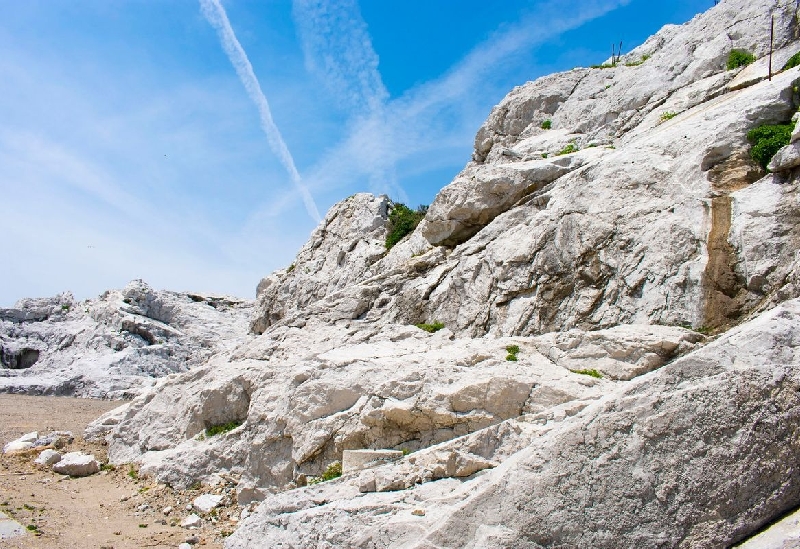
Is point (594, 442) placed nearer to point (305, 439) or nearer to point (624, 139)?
point (305, 439)

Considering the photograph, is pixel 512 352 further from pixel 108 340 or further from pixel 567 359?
pixel 108 340

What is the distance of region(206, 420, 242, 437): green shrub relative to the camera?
16156 millimetres

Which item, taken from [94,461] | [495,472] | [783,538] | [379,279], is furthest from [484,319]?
[94,461]

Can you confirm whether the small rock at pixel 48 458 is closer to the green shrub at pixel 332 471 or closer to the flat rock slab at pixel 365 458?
the green shrub at pixel 332 471

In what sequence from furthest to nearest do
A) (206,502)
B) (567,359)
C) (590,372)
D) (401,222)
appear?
(401,222) → (206,502) → (567,359) → (590,372)

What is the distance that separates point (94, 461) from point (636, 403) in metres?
17.0

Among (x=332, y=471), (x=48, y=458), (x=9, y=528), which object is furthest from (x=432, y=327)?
(x=48, y=458)

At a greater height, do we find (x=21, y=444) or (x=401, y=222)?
(x=401, y=222)

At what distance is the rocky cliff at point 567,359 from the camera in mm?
6344

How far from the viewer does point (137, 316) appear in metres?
47.2

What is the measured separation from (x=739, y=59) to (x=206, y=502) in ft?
72.5

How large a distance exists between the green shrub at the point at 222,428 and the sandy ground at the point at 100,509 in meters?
1.91

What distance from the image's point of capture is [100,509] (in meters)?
13.8

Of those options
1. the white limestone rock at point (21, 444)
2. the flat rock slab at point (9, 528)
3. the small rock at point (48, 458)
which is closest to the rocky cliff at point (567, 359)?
the small rock at point (48, 458)
